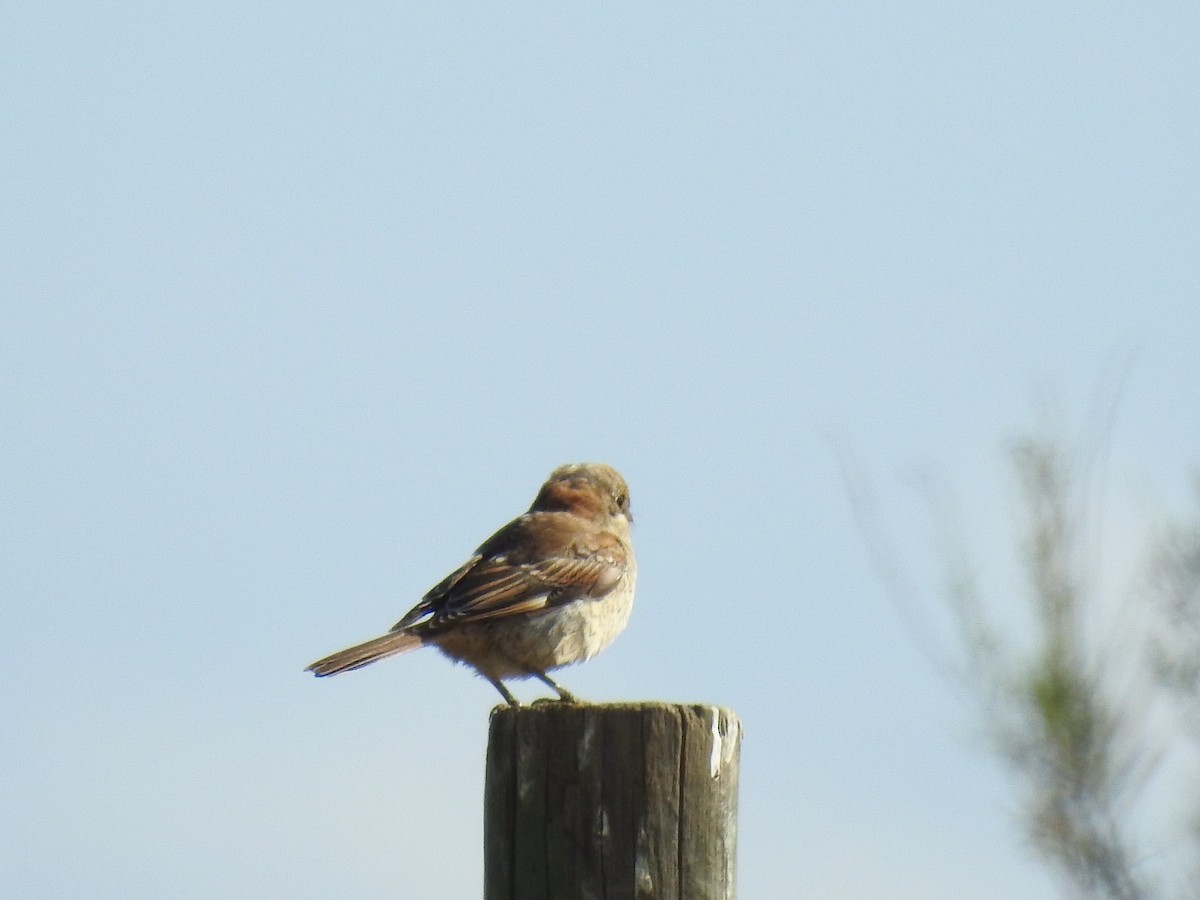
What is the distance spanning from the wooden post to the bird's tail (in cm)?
318

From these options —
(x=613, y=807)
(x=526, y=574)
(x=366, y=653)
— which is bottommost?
(x=613, y=807)

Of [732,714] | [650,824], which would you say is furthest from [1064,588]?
[650,824]

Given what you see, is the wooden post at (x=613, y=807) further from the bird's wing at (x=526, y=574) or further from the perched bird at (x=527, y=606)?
the bird's wing at (x=526, y=574)

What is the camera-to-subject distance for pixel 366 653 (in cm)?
702

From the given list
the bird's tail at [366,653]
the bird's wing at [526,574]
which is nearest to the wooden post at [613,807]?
the bird's tail at [366,653]

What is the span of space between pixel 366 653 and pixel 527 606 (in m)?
0.98

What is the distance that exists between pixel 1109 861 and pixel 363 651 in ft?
10.7

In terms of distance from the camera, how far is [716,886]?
3.65 m

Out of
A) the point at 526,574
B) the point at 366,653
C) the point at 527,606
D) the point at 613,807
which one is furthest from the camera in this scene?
the point at 526,574

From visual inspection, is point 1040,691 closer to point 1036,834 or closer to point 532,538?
point 1036,834

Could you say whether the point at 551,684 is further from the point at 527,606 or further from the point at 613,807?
the point at 613,807

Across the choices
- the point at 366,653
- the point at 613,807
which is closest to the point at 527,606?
the point at 366,653

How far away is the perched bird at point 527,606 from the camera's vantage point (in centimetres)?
756

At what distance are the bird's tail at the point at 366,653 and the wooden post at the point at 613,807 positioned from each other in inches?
125
